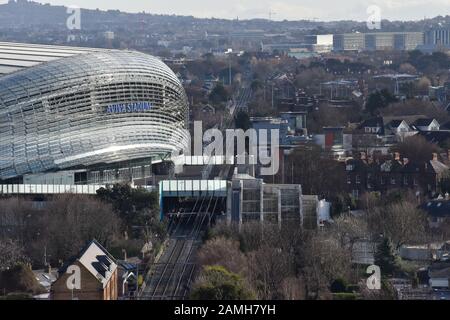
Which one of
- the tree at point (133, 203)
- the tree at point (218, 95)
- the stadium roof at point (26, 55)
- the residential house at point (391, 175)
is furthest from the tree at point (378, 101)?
the tree at point (133, 203)

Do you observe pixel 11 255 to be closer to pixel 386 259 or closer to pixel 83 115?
pixel 386 259


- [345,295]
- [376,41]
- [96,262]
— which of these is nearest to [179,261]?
[96,262]

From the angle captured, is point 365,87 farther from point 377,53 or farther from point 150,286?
point 150,286

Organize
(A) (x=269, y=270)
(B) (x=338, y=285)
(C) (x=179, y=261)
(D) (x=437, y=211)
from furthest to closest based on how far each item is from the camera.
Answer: (D) (x=437, y=211)
(C) (x=179, y=261)
(B) (x=338, y=285)
(A) (x=269, y=270)

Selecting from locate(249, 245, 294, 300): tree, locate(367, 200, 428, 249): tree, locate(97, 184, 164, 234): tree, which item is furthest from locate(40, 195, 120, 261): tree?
locate(367, 200, 428, 249): tree

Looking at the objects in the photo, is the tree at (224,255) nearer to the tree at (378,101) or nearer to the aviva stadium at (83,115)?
the aviva stadium at (83,115)
